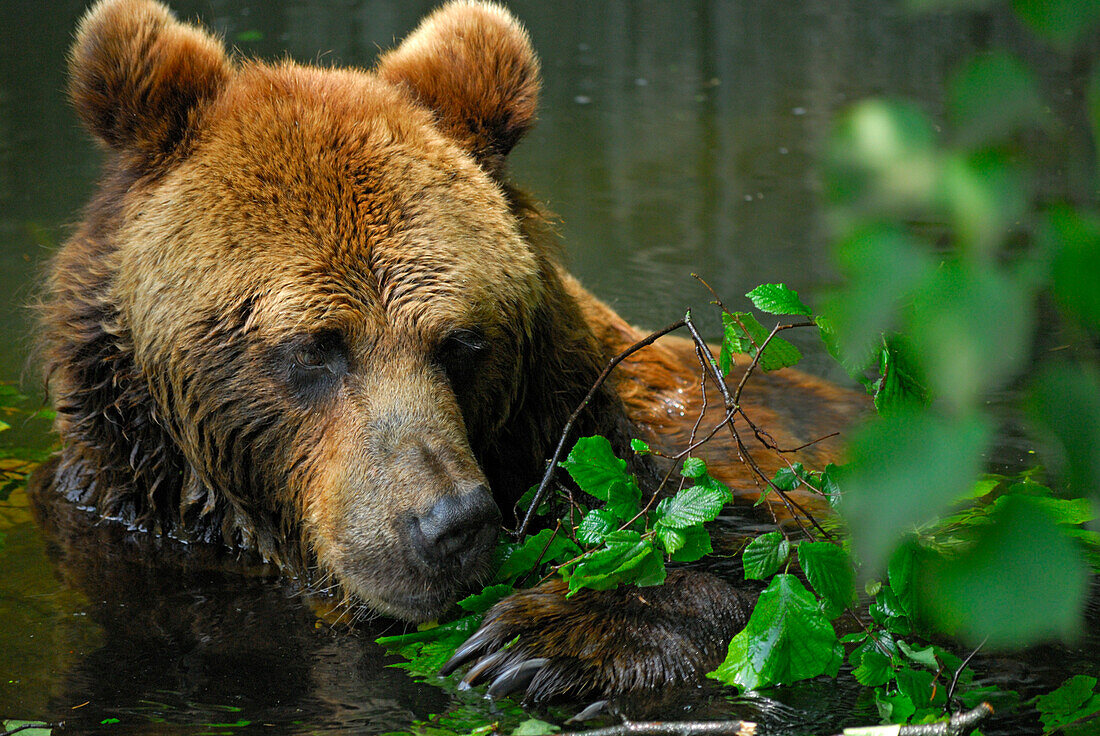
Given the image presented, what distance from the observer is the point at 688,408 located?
4.87m

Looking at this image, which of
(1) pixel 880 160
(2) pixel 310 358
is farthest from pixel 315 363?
(1) pixel 880 160

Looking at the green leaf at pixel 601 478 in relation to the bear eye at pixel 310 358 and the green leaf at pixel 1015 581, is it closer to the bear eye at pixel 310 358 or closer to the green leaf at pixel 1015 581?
the bear eye at pixel 310 358

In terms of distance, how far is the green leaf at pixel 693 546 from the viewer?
2.76m

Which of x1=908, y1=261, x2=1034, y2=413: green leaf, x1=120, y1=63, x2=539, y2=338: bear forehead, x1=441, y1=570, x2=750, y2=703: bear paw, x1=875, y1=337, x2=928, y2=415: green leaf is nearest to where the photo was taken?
x1=908, y1=261, x2=1034, y2=413: green leaf

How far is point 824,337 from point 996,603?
193 centimetres

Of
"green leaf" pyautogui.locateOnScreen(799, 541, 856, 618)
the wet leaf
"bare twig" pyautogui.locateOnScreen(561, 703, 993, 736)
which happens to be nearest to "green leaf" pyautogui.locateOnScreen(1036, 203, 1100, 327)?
"bare twig" pyautogui.locateOnScreen(561, 703, 993, 736)

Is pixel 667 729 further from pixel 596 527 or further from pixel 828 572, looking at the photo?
pixel 596 527

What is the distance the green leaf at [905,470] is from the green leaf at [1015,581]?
5cm

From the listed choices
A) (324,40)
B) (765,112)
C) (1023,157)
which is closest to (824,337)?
(1023,157)

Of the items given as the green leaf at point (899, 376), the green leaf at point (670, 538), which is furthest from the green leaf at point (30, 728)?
the green leaf at point (899, 376)

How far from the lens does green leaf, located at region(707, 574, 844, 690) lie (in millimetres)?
2502

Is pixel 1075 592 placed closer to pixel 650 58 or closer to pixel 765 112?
pixel 765 112

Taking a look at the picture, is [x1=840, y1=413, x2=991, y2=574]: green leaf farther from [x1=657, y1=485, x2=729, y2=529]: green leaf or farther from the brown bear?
the brown bear

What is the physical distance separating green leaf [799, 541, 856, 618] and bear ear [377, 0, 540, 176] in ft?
6.04
